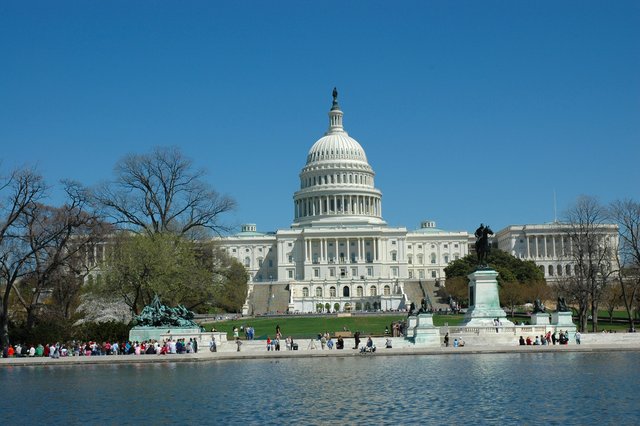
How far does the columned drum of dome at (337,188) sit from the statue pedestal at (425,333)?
11384 centimetres

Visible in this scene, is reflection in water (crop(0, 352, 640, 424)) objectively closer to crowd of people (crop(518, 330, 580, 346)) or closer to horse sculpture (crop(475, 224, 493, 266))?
crowd of people (crop(518, 330, 580, 346))

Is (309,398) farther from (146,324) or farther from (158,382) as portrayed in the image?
(146,324)

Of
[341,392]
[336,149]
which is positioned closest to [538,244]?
[336,149]

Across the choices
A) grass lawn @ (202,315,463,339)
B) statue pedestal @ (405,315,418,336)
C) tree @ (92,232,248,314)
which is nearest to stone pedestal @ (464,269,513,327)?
statue pedestal @ (405,315,418,336)

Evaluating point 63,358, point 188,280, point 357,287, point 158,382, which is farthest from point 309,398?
point 357,287

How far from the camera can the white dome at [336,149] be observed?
168m

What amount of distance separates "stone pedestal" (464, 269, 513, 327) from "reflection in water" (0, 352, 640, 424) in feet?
37.1

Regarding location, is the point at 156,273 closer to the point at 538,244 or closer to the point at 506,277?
the point at 506,277

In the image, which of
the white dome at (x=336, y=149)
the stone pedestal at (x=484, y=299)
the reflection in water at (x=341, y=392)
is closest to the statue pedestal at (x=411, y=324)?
the stone pedestal at (x=484, y=299)

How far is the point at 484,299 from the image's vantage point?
162ft

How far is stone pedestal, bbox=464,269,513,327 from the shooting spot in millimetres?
48750

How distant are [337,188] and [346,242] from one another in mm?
11331

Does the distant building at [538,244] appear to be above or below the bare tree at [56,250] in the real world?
above

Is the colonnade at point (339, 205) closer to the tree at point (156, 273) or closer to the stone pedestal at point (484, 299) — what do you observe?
the tree at point (156, 273)
